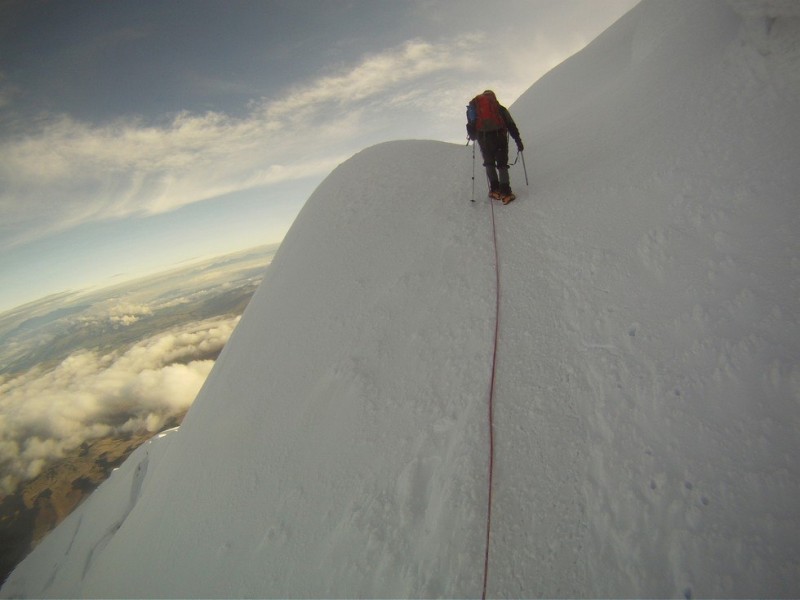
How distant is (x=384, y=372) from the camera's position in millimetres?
4582

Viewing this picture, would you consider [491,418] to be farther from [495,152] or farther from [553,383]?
[495,152]

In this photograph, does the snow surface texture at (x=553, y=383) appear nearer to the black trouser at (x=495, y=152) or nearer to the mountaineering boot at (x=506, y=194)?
the mountaineering boot at (x=506, y=194)

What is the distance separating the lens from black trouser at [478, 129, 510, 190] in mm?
6145

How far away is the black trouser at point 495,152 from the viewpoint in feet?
20.2

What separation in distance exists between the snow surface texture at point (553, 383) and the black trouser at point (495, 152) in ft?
1.89

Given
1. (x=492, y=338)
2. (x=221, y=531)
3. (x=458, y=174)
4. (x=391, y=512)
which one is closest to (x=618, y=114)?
(x=458, y=174)

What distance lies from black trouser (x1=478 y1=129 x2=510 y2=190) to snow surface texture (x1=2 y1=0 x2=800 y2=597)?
58 centimetres

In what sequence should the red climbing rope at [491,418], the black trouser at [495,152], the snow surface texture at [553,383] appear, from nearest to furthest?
the snow surface texture at [553,383] → the red climbing rope at [491,418] → the black trouser at [495,152]

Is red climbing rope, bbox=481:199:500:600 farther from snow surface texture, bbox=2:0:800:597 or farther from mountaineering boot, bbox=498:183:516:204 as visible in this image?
mountaineering boot, bbox=498:183:516:204

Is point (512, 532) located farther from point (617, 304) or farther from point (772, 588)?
point (617, 304)

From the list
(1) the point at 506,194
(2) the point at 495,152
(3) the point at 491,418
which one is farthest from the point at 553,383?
(2) the point at 495,152

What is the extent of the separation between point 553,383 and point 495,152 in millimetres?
4615

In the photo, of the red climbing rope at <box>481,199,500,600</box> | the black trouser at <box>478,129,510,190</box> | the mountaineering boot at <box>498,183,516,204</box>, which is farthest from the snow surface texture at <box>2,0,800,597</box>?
the black trouser at <box>478,129,510,190</box>

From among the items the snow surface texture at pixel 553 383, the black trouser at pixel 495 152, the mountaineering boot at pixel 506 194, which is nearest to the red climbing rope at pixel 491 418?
the snow surface texture at pixel 553 383
